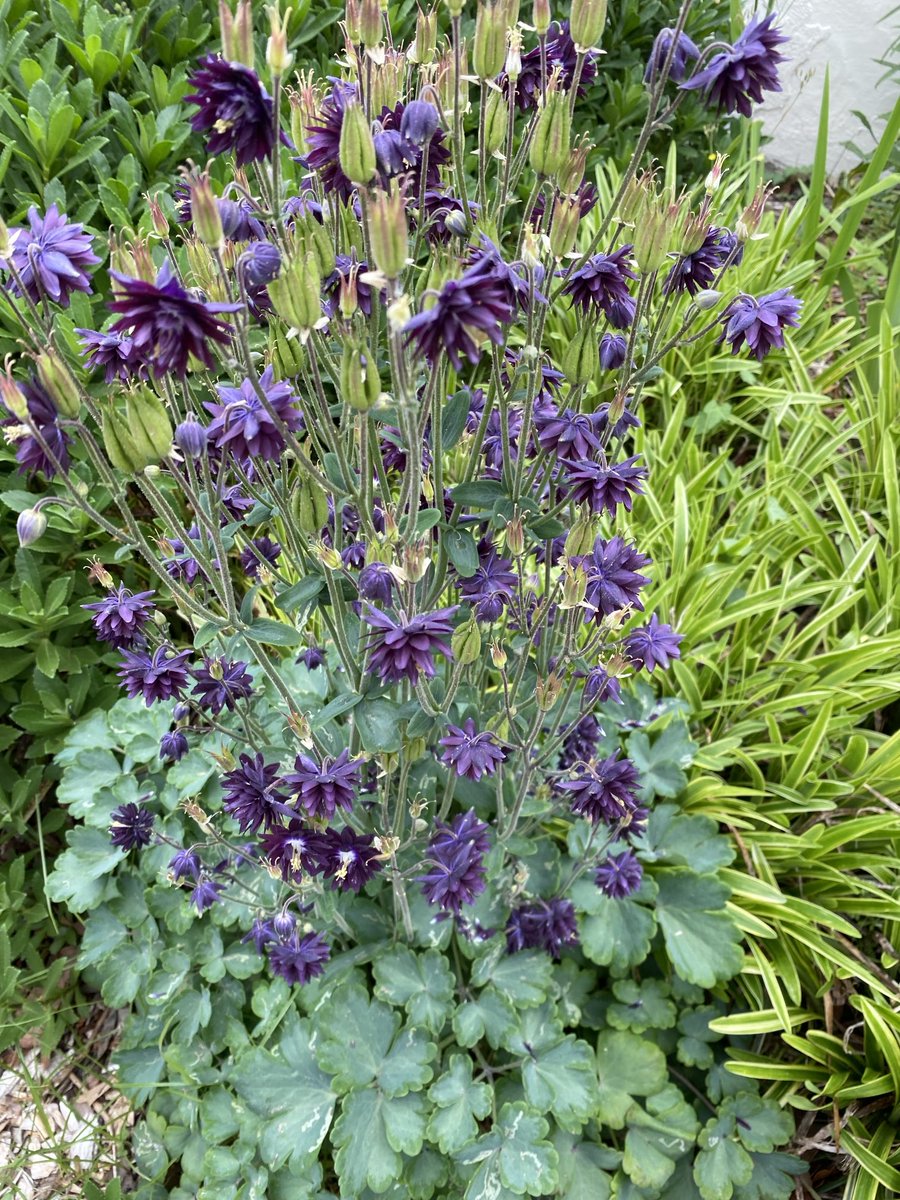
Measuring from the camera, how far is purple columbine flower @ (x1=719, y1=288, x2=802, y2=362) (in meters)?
1.06

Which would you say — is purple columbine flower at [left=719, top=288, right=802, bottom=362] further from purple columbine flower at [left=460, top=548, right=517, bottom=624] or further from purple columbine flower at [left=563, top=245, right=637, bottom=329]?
purple columbine flower at [left=460, top=548, right=517, bottom=624]

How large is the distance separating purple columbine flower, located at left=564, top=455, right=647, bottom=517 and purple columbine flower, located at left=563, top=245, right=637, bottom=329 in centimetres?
19

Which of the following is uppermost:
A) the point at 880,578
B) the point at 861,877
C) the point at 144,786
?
the point at 880,578

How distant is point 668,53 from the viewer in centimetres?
92

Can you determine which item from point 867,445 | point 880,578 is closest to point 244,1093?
point 880,578

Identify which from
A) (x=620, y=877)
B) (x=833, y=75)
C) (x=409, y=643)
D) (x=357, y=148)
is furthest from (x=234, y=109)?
(x=833, y=75)

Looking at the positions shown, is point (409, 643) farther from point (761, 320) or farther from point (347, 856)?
point (761, 320)

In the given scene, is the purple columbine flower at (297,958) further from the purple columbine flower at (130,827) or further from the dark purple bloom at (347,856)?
the purple columbine flower at (130,827)

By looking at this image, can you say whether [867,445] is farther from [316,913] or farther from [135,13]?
[135,13]

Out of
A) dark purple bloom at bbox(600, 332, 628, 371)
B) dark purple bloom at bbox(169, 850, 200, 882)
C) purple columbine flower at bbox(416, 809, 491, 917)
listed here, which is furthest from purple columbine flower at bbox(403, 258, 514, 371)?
dark purple bloom at bbox(169, 850, 200, 882)

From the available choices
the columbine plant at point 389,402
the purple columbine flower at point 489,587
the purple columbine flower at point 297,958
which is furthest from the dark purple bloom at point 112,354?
the purple columbine flower at point 297,958

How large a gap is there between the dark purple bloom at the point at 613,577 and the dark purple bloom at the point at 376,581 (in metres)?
0.29

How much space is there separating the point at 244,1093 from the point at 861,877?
1.36 metres

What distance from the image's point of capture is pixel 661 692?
2100 mm
